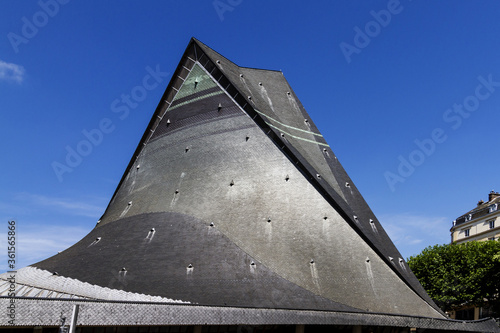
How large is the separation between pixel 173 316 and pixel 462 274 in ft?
100.0

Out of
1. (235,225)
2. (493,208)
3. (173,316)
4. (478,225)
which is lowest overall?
(173,316)

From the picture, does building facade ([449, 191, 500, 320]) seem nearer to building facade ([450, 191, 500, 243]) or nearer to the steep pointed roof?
building facade ([450, 191, 500, 243])

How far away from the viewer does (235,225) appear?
1892cm

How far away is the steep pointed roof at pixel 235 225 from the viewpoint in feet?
53.0

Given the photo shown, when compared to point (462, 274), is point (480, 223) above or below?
above

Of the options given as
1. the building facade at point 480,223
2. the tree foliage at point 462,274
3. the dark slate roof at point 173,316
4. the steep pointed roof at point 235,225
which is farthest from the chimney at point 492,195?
the dark slate roof at point 173,316

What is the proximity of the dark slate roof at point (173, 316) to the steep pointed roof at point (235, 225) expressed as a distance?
42 centimetres

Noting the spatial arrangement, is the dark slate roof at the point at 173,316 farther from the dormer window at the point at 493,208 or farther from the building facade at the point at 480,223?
the dormer window at the point at 493,208

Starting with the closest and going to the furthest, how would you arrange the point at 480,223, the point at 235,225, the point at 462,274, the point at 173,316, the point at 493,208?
the point at 173,316
the point at 235,225
the point at 462,274
the point at 493,208
the point at 480,223

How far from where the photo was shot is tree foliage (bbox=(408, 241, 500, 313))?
113 feet

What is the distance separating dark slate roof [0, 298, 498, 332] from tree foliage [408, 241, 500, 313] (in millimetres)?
20939

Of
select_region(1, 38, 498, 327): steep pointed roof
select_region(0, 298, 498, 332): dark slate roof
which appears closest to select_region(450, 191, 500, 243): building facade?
select_region(1, 38, 498, 327): steep pointed roof

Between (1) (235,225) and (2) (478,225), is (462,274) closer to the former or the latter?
(2) (478,225)

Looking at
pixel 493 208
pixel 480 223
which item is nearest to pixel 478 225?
pixel 480 223
